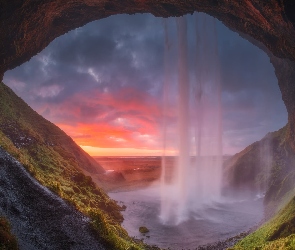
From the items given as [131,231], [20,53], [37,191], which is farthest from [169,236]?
[20,53]

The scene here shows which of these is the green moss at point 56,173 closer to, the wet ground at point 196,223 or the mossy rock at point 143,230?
the mossy rock at point 143,230

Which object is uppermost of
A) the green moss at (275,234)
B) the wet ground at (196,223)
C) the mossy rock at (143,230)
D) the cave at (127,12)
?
the cave at (127,12)

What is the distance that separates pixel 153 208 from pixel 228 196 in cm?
2186

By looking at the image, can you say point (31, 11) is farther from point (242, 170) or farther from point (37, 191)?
point (242, 170)

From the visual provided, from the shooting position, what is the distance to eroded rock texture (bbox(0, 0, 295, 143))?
70.1 feet

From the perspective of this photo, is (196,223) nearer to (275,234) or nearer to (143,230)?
(143,230)

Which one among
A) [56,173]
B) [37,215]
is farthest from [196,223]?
[37,215]

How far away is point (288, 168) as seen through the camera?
47.0 m

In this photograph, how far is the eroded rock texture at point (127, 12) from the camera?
21.4 m

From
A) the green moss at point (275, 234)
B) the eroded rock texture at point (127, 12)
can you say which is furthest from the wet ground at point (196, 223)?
the eroded rock texture at point (127, 12)

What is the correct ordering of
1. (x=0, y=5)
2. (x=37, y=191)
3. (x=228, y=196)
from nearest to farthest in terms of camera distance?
(x=37, y=191), (x=0, y=5), (x=228, y=196)

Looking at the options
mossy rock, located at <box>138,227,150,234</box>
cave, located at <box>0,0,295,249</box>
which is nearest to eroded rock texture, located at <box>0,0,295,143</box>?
cave, located at <box>0,0,295,249</box>

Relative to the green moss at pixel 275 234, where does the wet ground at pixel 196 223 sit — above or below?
below

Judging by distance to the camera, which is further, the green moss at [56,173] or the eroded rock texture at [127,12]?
the eroded rock texture at [127,12]
